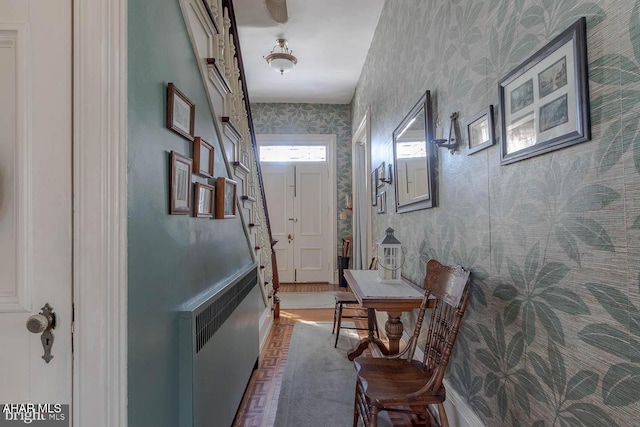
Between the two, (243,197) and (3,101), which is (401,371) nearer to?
(243,197)

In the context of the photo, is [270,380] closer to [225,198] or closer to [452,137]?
[225,198]

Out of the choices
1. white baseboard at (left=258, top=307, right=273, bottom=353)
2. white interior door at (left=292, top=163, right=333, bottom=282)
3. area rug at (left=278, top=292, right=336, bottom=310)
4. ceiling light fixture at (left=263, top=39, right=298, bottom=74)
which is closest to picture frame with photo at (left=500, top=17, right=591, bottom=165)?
white baseboard at (left=258, top=307, right=273, bottom=353)

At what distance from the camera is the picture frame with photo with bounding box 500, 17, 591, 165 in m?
0.83

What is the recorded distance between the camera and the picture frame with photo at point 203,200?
4.47 ft

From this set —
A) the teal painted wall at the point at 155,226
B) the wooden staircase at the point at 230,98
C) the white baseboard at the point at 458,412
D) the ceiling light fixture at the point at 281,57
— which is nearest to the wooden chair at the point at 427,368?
the white baseboard at the point at 458,412

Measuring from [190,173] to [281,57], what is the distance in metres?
3.10

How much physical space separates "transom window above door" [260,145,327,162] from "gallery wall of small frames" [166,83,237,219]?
4.20 metres

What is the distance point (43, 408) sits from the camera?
32.3 inches

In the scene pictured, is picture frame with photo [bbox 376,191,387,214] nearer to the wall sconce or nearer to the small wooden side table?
the small wooden side table

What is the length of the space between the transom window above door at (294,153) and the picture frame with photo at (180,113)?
454 centimetres

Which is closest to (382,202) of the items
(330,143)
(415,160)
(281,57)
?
(415,160)

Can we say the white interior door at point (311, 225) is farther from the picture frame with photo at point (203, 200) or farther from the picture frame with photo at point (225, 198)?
the picture frame with photo at point (203, 200)

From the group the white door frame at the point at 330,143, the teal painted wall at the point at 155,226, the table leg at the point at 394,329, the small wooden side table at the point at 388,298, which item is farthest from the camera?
the white door frame at the point at 330,143

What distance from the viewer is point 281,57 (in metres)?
3.88
